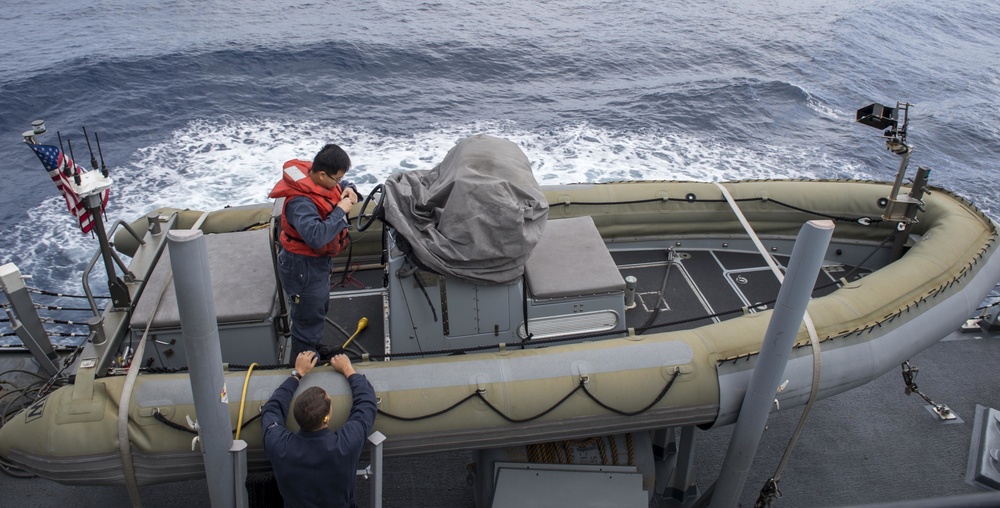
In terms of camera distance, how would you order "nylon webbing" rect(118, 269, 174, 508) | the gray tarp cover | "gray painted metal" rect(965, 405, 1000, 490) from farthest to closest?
"gray painted metal" rect(965, 405, 1000, 490)
the gray tarp cover
"nylon webbing" rect(118, 269, 174, 508)

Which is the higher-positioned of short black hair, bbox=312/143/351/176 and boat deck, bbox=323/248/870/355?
short black hair, bbox=312/143/351/176

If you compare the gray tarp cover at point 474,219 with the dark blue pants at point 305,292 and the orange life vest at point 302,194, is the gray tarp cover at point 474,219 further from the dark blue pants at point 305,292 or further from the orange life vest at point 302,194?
the dark blue pants at point 305,292

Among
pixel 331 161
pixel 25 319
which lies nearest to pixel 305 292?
pixel 331 161

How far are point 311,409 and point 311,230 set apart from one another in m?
1.05

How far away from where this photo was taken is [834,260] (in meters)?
6.19

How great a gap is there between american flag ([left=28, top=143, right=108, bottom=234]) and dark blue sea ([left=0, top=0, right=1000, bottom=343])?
16.3ft

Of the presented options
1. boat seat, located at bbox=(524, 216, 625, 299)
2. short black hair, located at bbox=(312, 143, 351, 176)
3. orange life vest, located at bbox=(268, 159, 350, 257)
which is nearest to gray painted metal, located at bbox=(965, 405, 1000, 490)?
boat seat, located at bbox=(524, 216, 625, 299)

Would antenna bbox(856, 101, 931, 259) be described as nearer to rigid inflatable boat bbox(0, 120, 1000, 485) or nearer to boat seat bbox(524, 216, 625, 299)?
rigid inflatable boat bbox(0, 120, 1000, 485)

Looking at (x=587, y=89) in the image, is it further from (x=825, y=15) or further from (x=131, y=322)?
(x=131, y=322)

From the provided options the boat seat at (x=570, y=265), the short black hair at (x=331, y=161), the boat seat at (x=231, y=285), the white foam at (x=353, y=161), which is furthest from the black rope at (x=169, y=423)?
the white foam at (x=353, y=161)

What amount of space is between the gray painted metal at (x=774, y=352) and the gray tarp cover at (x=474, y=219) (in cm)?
150

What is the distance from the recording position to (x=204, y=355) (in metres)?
3.05

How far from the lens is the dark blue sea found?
11258 millimetres

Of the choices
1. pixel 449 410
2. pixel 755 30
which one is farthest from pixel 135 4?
pixel 449 410
